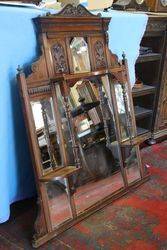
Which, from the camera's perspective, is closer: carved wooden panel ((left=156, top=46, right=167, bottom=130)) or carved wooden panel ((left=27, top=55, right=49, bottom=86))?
carved wooden panel ((left=27, top=55, right=49, bottom=86))

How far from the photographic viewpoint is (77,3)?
66.8 inches

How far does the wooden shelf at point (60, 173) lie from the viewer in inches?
55.2

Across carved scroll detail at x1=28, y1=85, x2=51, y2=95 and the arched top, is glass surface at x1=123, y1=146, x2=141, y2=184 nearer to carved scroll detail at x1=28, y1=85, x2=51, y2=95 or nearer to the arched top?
carved scroll detail at x1=28, y1=85, x2=51, y2=95

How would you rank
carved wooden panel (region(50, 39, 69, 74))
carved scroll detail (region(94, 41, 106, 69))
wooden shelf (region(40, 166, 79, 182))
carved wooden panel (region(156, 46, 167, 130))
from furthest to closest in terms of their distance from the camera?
1. carved wooden panel (region(156, 46, 167, 130))
2. carved scroll detail (region(94, 41, 106, 69))
3. carved wooden panel (region(50, 39, 69, 74))
4. wooden shelf (region(40, 166, 79, 182))

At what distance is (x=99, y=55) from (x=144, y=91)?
2.47ft

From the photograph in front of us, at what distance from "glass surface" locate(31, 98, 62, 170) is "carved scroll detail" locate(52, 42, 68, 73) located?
170mm

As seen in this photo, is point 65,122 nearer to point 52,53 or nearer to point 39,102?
point 39,102

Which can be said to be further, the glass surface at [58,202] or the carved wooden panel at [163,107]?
the carved wooden panel at [163,107]

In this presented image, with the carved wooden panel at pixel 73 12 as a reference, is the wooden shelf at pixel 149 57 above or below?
below

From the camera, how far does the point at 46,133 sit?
4.89 feet

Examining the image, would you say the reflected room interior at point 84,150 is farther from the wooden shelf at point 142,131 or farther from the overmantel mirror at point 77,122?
the wooden shelf at point 142,131

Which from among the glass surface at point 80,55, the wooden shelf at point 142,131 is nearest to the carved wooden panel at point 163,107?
the wooden shelf at point 142,131

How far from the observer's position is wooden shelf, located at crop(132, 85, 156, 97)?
7.65 ft

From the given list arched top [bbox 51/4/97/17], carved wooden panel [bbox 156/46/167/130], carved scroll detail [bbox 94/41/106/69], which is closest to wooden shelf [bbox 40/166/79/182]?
carved scroll detail [bbox 94/41/106/69]
